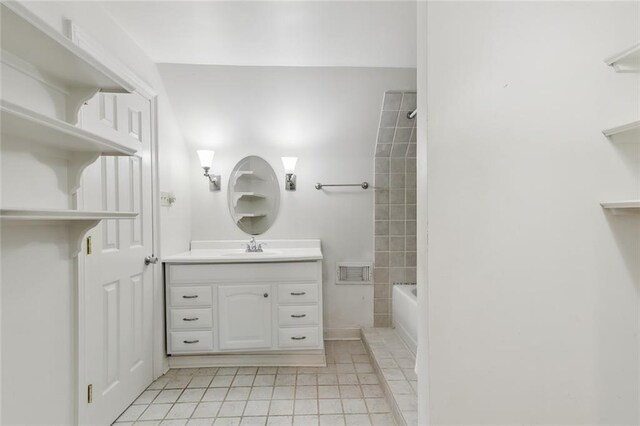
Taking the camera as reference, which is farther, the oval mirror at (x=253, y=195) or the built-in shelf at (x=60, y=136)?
the oval mirror at (x=253, y=195)

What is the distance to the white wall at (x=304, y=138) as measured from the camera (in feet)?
7.68

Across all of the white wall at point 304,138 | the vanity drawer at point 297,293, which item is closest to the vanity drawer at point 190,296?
the vanity drawer at point 297,293

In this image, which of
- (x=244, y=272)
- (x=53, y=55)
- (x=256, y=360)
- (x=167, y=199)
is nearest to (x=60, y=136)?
(x=53, y=55)

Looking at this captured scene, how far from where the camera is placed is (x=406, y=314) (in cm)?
237

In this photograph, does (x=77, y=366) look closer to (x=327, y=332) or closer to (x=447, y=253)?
(x=447, y=253)

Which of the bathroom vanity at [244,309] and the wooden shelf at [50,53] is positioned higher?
the wooden shelf at [50,53]

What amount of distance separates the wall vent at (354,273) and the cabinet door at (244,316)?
32.3 inches

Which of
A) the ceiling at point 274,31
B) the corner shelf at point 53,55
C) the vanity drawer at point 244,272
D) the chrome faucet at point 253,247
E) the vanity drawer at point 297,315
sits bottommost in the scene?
the vanity drawer at point 297,315

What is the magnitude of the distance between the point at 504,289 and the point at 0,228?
166 cm

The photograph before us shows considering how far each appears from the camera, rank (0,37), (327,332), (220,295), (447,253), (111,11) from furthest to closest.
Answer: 1. (327,332)
2. (220,295)
3. (111,11)
4. (447,253)
5. (0,37)

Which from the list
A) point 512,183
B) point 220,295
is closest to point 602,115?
point 512,183

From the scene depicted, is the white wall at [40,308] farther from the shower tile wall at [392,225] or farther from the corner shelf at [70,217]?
the shower tile wall at [392,225]

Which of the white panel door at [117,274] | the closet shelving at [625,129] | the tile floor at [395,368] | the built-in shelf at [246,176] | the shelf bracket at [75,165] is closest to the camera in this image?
the closet shelving at [625,129]

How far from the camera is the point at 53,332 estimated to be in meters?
1.10
